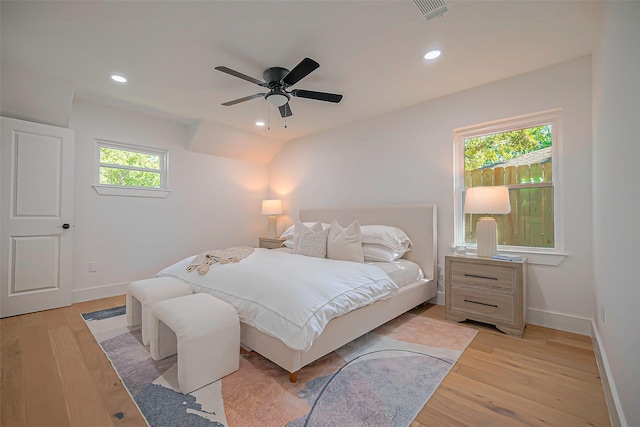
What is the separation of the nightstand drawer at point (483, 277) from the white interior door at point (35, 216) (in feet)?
14.6

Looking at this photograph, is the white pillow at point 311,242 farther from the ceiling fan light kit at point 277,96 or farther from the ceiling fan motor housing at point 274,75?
the ceiling fan motor housing at point 274,75

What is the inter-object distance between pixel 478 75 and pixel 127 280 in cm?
501

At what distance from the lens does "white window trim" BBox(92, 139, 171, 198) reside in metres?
3.66

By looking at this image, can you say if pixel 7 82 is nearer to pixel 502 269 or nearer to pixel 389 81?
pixel 389 81

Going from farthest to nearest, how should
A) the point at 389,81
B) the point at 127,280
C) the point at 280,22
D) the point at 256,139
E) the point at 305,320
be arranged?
the point at 256,139 → the point at 127,280 → the point at 389,81 → the point at 280,22 → the point at 305,320

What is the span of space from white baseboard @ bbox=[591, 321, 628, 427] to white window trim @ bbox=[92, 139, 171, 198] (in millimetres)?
4917

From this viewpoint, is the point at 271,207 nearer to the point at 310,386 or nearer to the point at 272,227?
the point at 272,227

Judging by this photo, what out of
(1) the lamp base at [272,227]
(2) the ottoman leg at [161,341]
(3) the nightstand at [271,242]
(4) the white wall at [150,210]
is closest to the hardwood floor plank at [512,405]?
(2) the ottoman leg at [161,341]

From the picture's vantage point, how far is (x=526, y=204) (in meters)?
2.90

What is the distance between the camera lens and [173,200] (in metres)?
4.30

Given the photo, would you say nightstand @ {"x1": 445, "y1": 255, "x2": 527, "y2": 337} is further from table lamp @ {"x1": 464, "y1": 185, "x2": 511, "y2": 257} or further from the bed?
the bed

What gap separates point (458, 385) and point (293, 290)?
123 cm

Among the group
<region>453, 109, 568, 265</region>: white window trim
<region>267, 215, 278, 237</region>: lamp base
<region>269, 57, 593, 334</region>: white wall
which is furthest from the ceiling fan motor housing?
<region>267, 215, 278, 237</region>: lamp base

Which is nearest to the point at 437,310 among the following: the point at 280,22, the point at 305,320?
the point at 305,320
